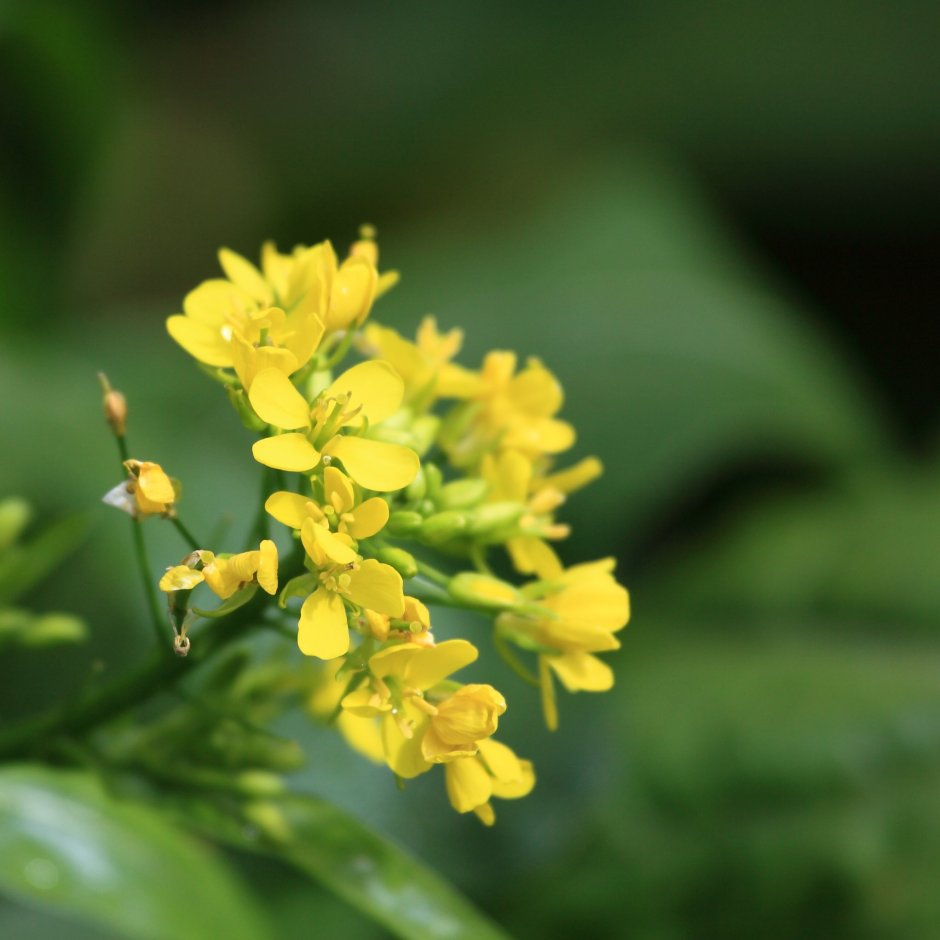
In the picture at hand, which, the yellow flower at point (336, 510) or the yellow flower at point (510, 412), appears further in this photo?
the yellow flower at point (510, 412)

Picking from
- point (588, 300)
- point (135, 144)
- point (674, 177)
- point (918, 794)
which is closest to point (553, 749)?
point (918, 794)

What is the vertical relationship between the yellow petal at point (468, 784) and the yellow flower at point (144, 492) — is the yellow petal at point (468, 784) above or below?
below

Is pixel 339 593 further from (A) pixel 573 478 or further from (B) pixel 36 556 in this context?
(B) pixel 36 556

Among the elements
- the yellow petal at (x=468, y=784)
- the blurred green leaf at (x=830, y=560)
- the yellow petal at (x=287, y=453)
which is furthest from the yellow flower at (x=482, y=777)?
the blurred green leaf at (x=830, y=560)

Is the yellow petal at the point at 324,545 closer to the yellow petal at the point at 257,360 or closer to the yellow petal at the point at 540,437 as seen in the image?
the yellow petal at the point at 257,360

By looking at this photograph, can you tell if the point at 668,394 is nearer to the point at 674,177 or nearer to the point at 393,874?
the point at 674,177

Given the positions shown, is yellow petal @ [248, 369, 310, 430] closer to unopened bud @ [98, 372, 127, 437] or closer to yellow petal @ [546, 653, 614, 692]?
unopened bud @ [98, 372, 127, 437]

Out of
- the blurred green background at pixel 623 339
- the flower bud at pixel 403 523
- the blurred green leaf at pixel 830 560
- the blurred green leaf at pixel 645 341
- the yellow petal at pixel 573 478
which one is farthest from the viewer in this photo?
the blurred green leaf at pixel 645 341
